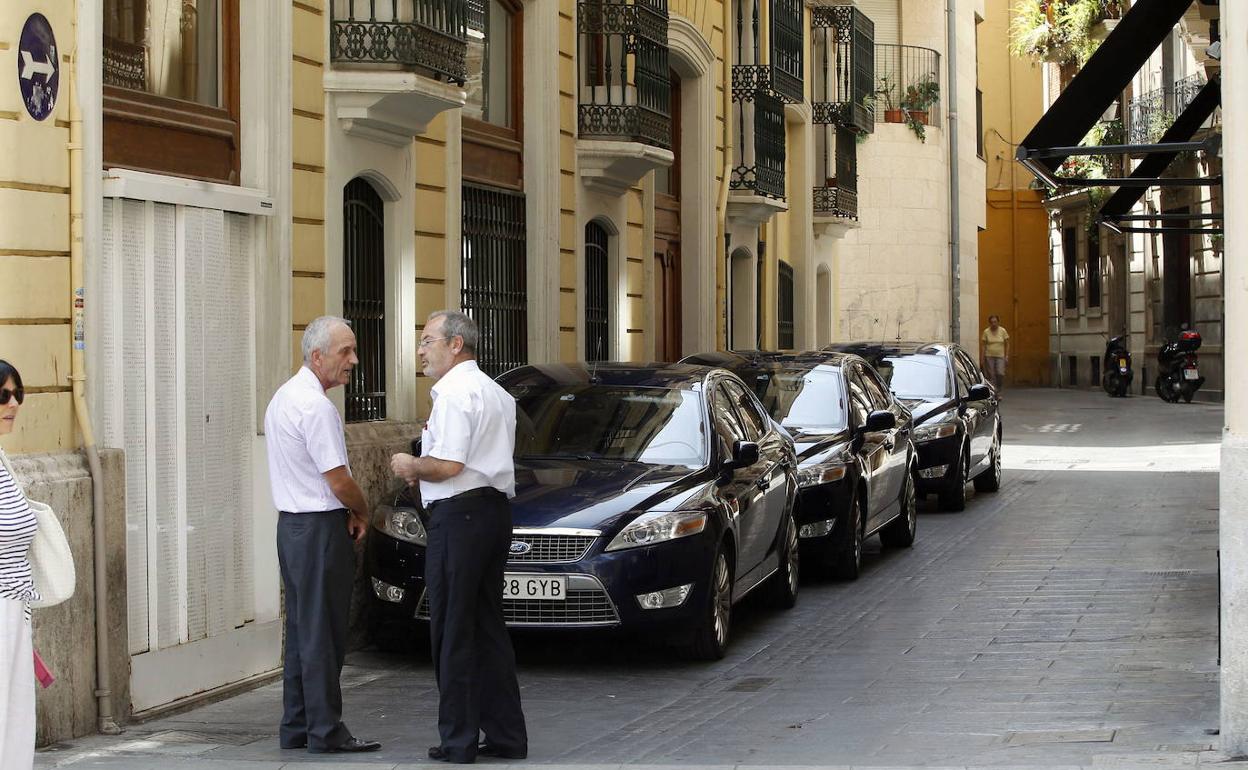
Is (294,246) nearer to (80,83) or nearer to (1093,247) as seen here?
(80,83)

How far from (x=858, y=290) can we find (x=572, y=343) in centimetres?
2415

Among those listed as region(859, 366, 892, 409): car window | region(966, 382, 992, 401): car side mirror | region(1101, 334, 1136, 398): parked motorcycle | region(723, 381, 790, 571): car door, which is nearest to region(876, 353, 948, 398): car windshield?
region(966, 382, 992, 401): car side mirror

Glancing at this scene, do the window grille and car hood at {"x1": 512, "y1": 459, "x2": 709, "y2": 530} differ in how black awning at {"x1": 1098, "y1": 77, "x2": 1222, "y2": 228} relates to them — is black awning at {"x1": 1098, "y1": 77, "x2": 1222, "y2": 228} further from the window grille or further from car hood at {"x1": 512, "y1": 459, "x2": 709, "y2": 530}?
the window grille

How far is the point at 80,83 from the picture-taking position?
9.02 meters

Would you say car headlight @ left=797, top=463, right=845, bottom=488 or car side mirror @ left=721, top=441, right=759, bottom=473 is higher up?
car side mirror @ left=721, top=441, right=759, bottom=473

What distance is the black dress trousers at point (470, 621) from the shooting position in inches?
306

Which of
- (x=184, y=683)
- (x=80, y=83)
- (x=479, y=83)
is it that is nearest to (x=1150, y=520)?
(x=479, y=83)

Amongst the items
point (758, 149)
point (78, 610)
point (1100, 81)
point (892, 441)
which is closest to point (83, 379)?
point (78, 610)

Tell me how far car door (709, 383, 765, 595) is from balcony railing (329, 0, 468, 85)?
2969 mm

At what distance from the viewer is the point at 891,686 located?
9.90 meters

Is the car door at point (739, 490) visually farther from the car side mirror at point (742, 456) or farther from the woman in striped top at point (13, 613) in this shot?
the woman in striped top at point (13, 613)

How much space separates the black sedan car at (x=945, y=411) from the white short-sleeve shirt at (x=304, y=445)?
11290mm

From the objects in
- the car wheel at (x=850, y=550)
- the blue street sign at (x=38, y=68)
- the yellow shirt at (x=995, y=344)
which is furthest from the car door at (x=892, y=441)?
the yellow shirt at (x=995, y=344)

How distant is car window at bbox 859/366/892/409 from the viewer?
1619 centimetres
